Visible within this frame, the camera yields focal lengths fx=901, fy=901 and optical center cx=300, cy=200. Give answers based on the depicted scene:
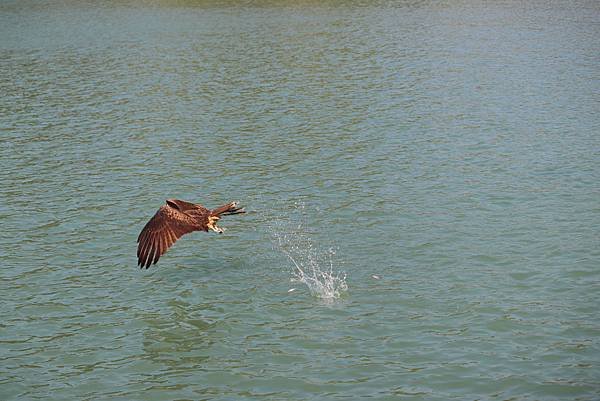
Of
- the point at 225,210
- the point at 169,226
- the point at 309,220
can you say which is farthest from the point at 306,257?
the point at 169,226

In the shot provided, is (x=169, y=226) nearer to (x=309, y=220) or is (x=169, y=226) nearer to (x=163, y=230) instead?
(x=163, y=230)

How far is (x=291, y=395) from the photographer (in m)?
13.3

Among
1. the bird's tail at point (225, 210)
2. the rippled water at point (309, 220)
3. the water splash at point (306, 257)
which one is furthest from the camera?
the water splash at point (306, 257)

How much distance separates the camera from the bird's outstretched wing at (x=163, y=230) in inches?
587

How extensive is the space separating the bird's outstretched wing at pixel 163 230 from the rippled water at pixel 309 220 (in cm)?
162

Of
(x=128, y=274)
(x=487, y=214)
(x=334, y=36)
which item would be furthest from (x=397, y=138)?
(x=334, y=36)

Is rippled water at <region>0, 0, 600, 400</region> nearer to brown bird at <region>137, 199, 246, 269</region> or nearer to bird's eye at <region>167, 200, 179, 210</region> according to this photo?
brown bird at <region>137, 199, 246, 269</region>

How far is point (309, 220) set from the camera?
21.0 meters

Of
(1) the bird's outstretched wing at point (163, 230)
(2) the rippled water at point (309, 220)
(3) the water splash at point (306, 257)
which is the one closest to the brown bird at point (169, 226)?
(1) the bird's outstretched wing at point (163, 230)

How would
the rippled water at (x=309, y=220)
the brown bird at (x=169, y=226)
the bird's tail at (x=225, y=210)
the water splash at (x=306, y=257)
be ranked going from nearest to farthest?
the rippled water at (x=309, y=220) → the bird's tail at (x=225, y=210) → the brown bird at (x=169, y=226) → the water splash at (x=306, y=257)

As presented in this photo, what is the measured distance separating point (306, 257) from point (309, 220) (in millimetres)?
2262

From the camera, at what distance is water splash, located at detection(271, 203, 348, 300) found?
16969 mm

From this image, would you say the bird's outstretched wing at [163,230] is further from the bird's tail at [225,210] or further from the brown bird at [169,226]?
the bird's tail at [225,210]

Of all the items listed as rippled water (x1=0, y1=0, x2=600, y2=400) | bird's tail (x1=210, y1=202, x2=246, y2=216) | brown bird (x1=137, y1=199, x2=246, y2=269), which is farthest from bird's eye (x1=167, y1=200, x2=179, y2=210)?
rippled water (x1=0, y1=0, x2=600, y2=400)
